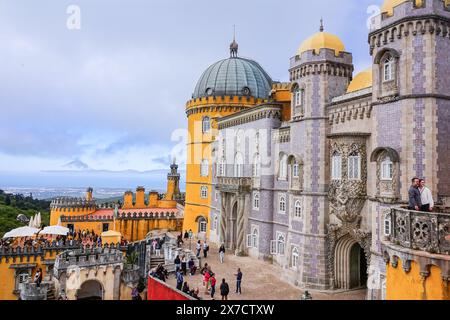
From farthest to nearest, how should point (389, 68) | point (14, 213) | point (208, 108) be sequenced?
point (14, 213)
point (208, 108)
point (389, 68)

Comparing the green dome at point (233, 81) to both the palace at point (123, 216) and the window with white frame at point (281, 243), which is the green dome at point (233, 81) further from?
the window with white frame at point (281, 243)

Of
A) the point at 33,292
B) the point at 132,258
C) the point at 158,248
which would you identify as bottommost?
the point at 132,258

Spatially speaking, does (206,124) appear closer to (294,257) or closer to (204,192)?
(204,192)

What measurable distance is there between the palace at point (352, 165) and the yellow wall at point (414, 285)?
0.03 metres

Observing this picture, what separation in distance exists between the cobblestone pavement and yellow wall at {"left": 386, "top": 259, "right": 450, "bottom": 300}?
11.3 m

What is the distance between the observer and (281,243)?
27.7 m

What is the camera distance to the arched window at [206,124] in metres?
40.4

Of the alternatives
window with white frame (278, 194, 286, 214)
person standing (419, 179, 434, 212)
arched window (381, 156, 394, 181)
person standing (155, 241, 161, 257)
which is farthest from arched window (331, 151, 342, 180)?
person standing (155, 241, 161, 257)

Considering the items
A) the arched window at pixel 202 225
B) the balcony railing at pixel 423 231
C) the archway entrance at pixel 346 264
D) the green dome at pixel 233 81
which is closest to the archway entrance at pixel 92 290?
the arched window at pixel 202 225

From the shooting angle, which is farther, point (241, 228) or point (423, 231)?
point (241, 228)

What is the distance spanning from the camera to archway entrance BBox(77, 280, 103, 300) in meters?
29.3

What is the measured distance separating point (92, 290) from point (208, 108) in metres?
21.1

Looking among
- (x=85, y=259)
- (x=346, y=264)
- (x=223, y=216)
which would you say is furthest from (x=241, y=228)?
(x=85, y=259)
